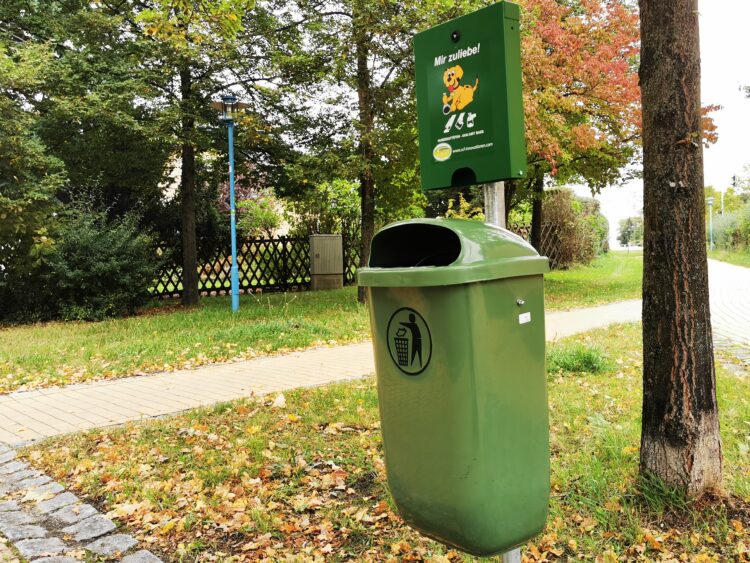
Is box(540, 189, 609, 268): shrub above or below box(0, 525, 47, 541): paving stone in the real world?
above

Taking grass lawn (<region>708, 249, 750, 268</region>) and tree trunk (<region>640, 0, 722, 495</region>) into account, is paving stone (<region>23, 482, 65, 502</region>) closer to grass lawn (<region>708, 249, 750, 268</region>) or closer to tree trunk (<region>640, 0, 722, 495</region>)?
tree trunk (<region>640, 0, 722, 495</region>)

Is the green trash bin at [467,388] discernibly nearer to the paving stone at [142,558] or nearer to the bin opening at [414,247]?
the bin opening at [414,247]

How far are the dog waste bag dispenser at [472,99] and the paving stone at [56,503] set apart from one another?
281 cm

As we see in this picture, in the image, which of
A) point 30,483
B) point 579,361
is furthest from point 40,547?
point 579,361

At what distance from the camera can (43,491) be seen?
376 cm

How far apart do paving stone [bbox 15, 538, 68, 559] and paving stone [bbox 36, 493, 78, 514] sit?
0.41 meters

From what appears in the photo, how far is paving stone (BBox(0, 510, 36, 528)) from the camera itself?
10.9 ft

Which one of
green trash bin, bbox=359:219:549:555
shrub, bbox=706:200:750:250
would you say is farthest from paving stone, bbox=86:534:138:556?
shrub, bbox=706:200:750:250

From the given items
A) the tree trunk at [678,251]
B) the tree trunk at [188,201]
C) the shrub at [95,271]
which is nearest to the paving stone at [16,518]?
the tree trunk at [678,251]

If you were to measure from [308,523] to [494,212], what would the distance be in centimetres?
187

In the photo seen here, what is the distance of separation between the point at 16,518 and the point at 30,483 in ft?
1.78

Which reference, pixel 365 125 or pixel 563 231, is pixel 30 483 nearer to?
pixel 365 125

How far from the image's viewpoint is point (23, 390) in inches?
253

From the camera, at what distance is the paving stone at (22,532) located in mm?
3156
